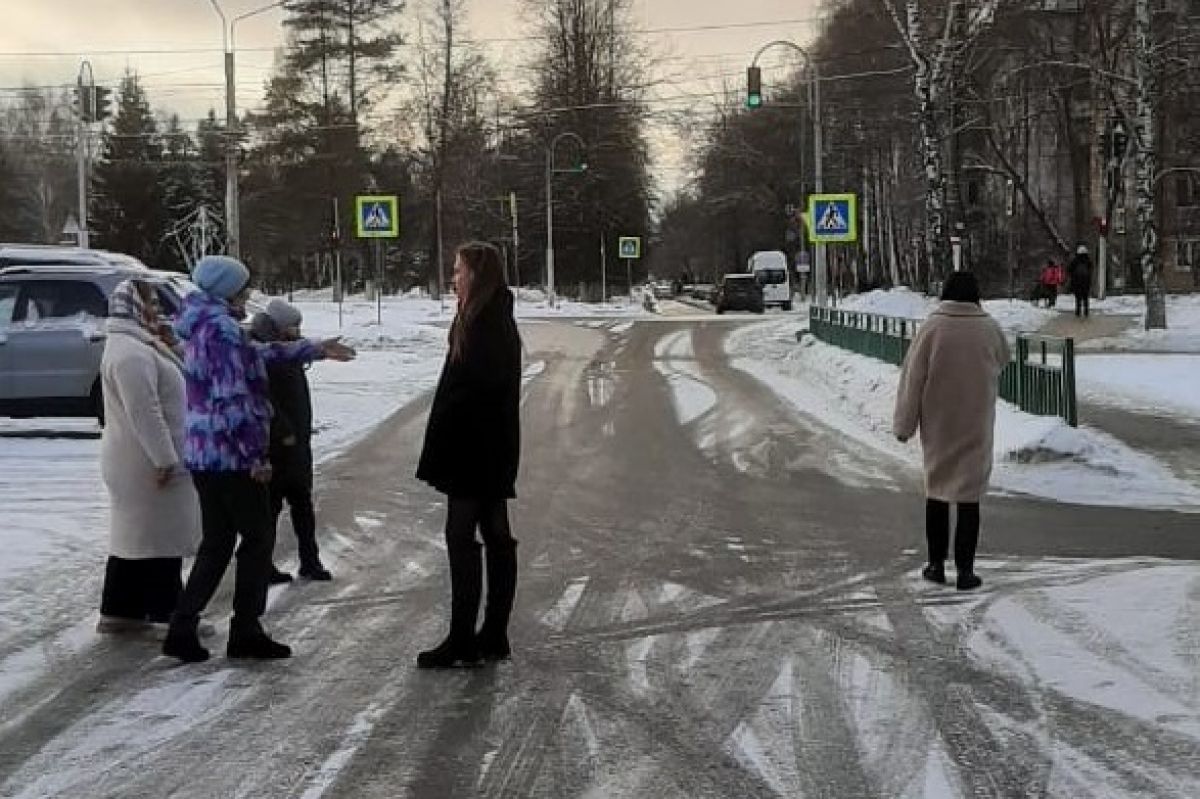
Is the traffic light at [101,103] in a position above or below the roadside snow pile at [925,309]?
above

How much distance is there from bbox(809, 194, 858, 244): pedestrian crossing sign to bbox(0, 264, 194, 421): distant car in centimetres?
1667

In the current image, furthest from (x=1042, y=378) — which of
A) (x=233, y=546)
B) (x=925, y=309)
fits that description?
(x=925, y=309)

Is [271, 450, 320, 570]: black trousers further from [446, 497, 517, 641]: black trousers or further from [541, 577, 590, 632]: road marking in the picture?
[446, 497, 517, 641]: black trousers

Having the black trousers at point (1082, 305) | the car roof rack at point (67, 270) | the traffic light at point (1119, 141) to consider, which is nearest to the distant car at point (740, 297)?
the traffic light at point (1119, 141)

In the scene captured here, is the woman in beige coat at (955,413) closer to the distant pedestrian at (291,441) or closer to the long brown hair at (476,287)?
the long brown hair at (476,287)

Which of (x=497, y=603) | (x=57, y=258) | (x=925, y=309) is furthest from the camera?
(x=925, y=309)

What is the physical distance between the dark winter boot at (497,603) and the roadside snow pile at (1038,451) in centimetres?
640

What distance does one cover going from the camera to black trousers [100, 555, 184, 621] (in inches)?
283

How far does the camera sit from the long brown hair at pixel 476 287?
6301 mm

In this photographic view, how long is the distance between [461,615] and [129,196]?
76674 mm

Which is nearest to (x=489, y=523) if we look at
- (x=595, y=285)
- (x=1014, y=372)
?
A: (x=1014, y=372)

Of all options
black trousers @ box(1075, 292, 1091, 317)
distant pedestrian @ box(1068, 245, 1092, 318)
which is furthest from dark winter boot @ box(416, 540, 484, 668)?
black trousers @ box(1075, 292, 1091, 317)

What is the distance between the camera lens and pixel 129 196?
256 ft

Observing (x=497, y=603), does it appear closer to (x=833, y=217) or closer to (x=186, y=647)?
(x=186, y=647)
